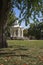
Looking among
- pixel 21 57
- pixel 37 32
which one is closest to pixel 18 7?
pixel 21 57

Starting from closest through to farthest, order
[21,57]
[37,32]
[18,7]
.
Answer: [21,57]
[18,7]
[37,32]

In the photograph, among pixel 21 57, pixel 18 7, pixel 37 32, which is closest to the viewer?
pixel 21 57

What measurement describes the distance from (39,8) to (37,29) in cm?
5745

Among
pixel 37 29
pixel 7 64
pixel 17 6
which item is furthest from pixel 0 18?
pixel 37 29

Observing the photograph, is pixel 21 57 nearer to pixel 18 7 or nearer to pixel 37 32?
pixel 18 7

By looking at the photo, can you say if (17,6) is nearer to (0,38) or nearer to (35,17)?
(35,17)

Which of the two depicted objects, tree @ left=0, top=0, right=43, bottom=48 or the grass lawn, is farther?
tree @ left=0, top=0, right=43, bottom=48

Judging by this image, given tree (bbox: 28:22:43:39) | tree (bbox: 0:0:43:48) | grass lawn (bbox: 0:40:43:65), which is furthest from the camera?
tree (bbox: 28:22:43:39)

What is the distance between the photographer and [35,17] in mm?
25984

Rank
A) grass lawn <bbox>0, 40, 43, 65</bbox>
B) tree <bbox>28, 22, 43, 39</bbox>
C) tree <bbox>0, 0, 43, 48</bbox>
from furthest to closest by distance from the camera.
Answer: tree <bbox>28, 22, 43, 39</bbox>
tree <bbox>0, 0, 43, 48</bbox>
grass lawn <bbox>0, 40, 43, 65</bbox>

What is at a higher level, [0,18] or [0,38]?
[0,18]

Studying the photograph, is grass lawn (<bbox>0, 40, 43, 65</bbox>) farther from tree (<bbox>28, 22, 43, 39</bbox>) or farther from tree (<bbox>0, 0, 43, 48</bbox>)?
tree (<bbox>28, 22, 43, 39</bbox>)

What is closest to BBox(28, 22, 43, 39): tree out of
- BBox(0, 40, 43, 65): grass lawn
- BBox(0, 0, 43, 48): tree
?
BBox(0, 0, 43, 48): tree

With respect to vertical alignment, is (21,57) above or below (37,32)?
above
